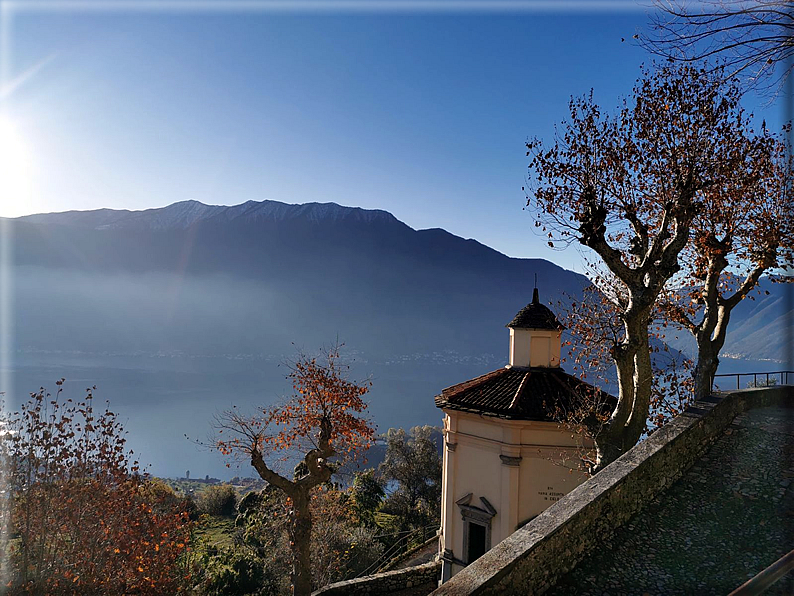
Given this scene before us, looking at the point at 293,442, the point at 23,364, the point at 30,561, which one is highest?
the point at 293,442

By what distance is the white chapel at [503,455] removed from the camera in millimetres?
12359

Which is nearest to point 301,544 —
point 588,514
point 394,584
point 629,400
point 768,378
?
point 394,584

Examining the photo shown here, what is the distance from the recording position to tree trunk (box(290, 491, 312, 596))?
11.7m

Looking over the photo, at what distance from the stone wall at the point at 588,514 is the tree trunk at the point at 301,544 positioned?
8.45 m

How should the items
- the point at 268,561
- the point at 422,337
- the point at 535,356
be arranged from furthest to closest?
the point at 422,337
the point at 268,561
the point at 535,356

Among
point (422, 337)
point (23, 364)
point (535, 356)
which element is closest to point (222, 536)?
point (535, 356)

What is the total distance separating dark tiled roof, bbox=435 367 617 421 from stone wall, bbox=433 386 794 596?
5.09 meters

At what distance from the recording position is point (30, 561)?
11.6m

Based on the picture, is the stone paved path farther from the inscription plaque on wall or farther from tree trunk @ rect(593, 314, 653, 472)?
the inscription plaque on wall

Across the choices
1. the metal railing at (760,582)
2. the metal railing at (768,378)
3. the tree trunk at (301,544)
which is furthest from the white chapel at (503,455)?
the metal railing at (760,582)

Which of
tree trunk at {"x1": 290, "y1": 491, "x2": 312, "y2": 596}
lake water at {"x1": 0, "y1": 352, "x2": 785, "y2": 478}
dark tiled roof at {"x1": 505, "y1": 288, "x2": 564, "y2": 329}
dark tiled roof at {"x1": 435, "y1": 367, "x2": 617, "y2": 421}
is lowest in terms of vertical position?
lake water at {"x1": 0, "y1": 352, "x2": 785, "y2": 478}

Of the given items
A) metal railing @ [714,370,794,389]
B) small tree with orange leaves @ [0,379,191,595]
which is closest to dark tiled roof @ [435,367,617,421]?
metal railing @ [714,370,794,389]

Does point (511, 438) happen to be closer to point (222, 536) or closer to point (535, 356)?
point (535, 356)

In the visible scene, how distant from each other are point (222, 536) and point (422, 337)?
16117cm
